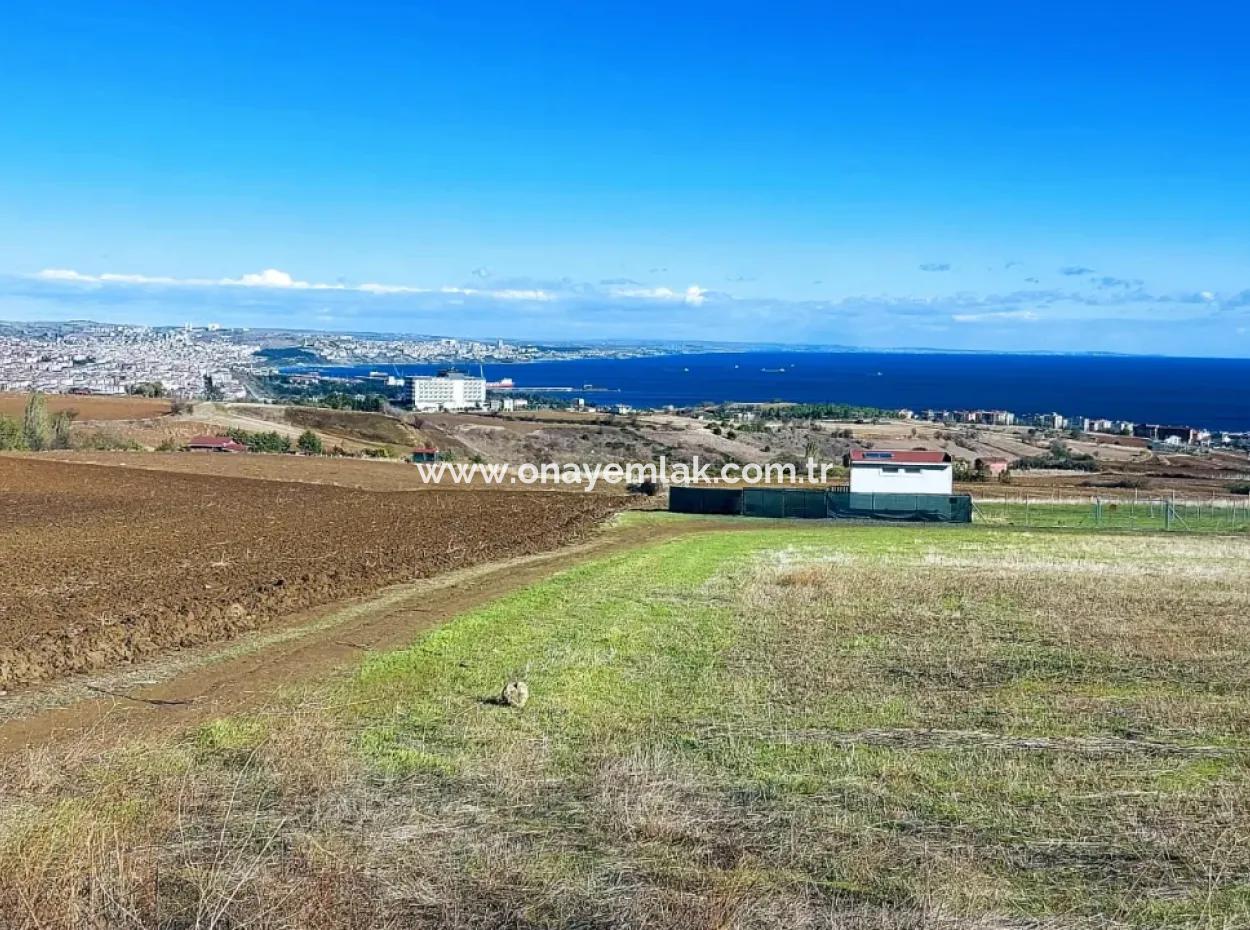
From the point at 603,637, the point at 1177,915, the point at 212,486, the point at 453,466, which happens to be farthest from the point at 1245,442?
the point at 1177,915

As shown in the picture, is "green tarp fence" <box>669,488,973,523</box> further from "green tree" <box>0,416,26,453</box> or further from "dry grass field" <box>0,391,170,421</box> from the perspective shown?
"dry grass field" <box>0,391,170,421</box>

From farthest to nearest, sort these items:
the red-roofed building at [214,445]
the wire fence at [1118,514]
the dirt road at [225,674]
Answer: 1. the red-roofed building at [214,445]
2. the wire fence at [1118,514]
3. the dirt road at [225,674]

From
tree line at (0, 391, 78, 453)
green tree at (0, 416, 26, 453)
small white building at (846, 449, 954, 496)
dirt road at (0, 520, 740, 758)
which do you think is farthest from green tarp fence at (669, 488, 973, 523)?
green tree at (0, 416, 26, 453)

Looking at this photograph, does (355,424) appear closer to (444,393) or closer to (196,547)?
(444,393)

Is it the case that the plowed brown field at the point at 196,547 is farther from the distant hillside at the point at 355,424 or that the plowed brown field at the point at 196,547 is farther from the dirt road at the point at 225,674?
the distant hillside at the point at 355,424

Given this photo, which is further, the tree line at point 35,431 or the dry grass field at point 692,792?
the tree line at point 35,431

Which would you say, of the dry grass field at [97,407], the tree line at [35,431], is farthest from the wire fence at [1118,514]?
the dry grass field at [97,407]

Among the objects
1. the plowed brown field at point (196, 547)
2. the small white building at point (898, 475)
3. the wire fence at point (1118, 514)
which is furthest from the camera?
the small white building at point (898, 475)
